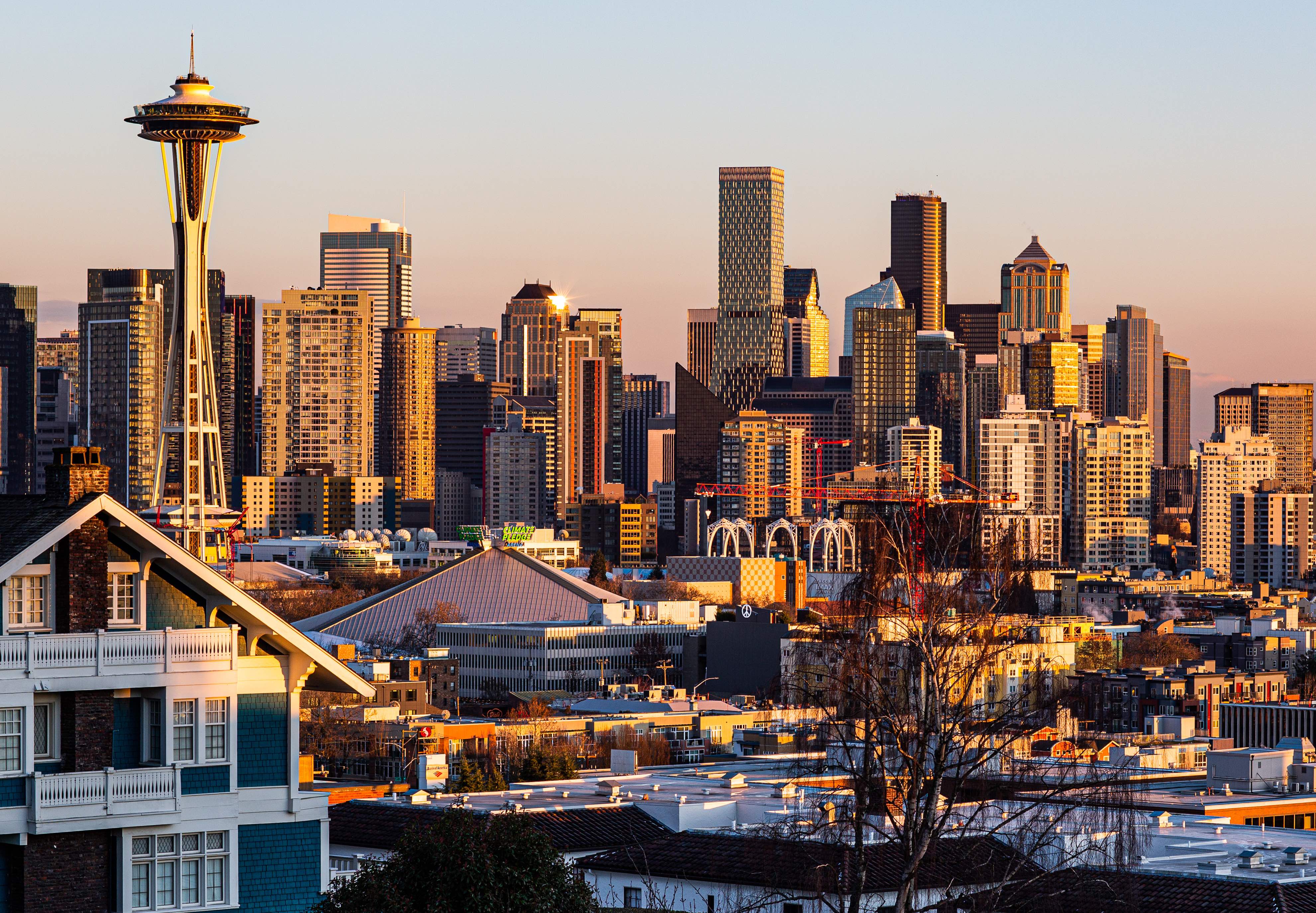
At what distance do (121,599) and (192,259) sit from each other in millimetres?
137949

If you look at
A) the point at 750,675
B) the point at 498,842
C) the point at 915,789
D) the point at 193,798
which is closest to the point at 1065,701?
the point at 915,789

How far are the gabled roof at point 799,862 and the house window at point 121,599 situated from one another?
765cm

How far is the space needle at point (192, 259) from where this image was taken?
151750 millimetres

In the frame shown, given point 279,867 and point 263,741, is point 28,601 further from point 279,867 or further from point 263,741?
point 279,867

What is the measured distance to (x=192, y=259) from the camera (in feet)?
518

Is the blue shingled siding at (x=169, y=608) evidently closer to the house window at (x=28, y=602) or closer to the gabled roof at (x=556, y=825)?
the house window at (x=28, y=602)

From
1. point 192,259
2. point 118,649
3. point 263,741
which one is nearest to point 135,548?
point 118,649

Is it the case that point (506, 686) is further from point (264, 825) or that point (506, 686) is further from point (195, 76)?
point (264, 825)

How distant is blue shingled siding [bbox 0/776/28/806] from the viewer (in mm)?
21344

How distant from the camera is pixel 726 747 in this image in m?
107

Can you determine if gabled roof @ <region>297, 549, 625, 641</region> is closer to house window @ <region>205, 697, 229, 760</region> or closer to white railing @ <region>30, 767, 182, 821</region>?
house window @ <region>205, 697, 229, 760</region>

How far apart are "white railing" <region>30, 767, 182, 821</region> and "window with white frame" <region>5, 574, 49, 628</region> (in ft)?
4.26

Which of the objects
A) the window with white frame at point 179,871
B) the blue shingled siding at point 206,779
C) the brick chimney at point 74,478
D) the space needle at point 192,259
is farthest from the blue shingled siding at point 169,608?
the space needle at point 192,259

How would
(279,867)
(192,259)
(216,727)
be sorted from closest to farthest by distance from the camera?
(216,727)
(279,867)
(192,259)
